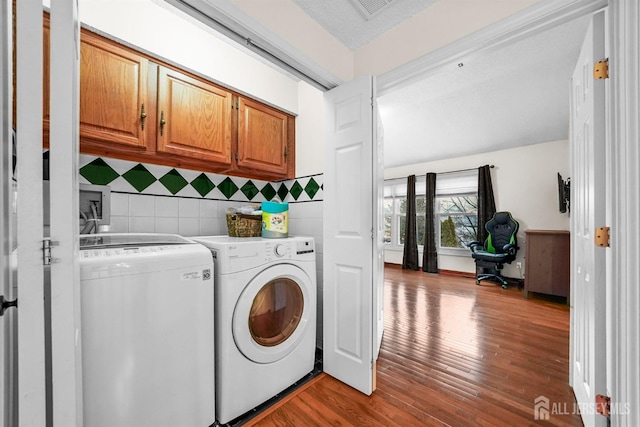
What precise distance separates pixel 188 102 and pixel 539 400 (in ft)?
9.34

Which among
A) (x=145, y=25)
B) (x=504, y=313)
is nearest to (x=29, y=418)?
(x=145, y=25)

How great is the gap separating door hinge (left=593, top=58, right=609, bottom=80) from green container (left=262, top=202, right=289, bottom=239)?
1679mm

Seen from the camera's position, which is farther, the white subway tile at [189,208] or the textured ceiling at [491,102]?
the textured ceiling at [491,102]

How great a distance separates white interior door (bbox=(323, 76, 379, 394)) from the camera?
1604mm

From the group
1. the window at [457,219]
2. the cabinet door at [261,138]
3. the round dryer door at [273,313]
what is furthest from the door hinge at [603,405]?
the window at [457,219]

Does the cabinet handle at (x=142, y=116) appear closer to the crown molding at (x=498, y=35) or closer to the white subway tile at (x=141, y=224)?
the white subway tile at (x=141, y=224)

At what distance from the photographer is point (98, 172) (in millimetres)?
1565

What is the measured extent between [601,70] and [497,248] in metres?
4.09

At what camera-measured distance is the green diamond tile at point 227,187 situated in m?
2.14

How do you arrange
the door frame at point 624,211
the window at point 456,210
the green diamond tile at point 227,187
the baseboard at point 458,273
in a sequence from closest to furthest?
the door frame at point 624,211 → the green diamond tile at point 227,187 → the baseboard at point 458,273 → the window at point 456,210

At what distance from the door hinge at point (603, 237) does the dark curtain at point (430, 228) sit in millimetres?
Result: 4477

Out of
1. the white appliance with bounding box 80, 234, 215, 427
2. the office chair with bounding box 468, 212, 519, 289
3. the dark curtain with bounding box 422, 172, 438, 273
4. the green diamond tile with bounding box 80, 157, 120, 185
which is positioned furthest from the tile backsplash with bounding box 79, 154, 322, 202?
the dark curtain with bounding box 422, 172, 438, 273

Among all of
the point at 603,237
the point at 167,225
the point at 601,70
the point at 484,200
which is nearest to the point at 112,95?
the point at 167,225

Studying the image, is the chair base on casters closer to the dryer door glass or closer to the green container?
the dryer door glass
